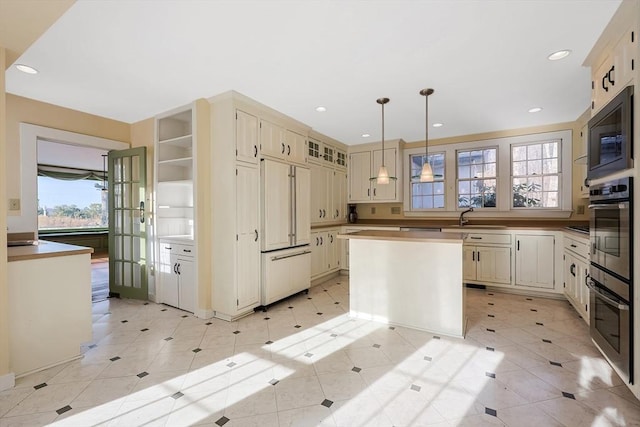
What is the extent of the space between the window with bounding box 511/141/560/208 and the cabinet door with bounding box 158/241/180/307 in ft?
17.3

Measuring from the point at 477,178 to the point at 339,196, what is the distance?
2.46 metres

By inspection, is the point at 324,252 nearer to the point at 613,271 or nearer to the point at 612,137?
the point at 613,271

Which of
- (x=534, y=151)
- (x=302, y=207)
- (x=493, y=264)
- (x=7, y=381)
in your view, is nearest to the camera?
(x=7, y=381)

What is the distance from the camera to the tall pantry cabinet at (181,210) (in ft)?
11.2

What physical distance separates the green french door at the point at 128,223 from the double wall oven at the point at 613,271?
16.0 ft

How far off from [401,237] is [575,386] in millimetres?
1677

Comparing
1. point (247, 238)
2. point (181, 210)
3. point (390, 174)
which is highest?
point (390, 174)

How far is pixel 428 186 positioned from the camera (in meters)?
5.48

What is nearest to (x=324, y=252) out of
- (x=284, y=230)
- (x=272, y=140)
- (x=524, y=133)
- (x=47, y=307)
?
(x=284, y=230)

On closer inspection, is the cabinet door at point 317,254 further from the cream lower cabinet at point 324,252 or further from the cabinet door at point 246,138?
the cabinet door at point 246,138

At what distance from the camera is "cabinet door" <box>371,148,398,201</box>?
17.7ft

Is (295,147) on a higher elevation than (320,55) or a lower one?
lower

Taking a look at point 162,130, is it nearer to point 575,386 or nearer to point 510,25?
point 510,25

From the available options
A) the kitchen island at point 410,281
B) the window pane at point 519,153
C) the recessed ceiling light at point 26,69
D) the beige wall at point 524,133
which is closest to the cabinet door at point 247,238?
the kitchen island at point 410,281
